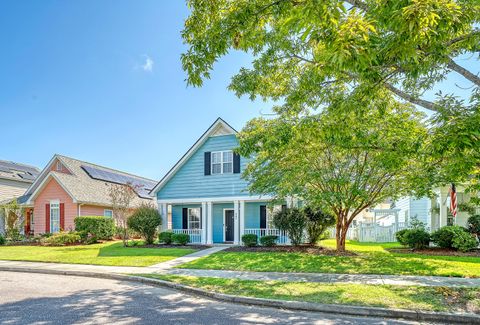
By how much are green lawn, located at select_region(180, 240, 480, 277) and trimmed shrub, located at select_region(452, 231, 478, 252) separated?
1665 mm

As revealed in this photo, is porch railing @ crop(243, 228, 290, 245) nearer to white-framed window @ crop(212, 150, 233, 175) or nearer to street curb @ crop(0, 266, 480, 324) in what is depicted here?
white-framed window @ crop(212, 150, 233, 175)

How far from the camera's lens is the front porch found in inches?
765

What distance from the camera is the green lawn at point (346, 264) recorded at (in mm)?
9938

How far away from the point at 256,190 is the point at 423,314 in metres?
9.85

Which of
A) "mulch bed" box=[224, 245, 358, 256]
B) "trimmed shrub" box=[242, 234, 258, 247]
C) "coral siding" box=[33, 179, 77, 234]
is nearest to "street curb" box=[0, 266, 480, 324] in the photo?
"mulch bed" box=[224, 245, 358, 256]

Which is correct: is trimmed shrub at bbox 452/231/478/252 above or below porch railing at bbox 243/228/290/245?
above

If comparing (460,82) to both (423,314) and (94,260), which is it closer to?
(423,314)

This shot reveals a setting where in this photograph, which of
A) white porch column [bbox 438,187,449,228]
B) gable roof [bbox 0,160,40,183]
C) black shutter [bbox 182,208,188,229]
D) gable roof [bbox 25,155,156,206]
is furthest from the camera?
gable roof [bbox 0,160,40,183]

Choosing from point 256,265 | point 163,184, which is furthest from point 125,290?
point 163,184

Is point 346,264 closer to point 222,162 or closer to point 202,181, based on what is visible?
point 222,162

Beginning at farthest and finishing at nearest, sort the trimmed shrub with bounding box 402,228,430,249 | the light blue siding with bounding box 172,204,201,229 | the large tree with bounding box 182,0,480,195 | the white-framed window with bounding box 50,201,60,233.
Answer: the white-framed window with bounding box 50,201,60,233 < the light blue siding with bounding box 172,204,201,229 < the trimmed shrub with bounding box 402,228,430,249 < the large tree with bounding box 182,0,480,195

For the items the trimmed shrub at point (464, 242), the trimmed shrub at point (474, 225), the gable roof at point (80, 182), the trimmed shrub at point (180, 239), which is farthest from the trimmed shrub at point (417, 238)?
the gable roof at point (80, 182)

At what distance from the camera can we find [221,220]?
2158cm

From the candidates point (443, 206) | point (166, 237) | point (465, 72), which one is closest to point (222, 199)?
point (166, 237)
